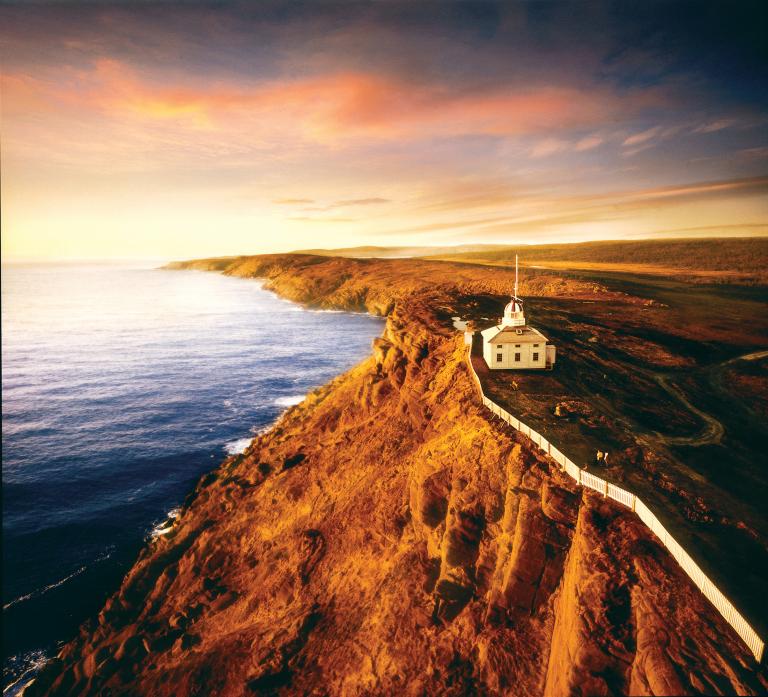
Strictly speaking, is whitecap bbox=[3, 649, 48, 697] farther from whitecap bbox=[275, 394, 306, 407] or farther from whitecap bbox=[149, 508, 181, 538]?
whitecap bbox=[275, 394, 306, 407]

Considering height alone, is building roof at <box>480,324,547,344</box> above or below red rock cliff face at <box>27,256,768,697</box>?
above

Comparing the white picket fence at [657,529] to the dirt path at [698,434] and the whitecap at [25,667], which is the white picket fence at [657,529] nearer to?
the dirt path at [698,434]

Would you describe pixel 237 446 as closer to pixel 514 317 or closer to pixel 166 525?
pixel 166 525

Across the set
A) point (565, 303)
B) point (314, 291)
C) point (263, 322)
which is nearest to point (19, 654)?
point (565, 303)

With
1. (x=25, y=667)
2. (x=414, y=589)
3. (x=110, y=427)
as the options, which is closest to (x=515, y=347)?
(x=414, y=589)

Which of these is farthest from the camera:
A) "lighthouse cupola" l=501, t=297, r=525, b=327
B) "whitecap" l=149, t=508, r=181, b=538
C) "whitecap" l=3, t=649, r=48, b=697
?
"whitecap" l=149, t=508, r=181, b=538

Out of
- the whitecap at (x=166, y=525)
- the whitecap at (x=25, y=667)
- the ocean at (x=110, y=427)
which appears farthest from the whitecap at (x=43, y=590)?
the whitecap at (x=166, y=525)

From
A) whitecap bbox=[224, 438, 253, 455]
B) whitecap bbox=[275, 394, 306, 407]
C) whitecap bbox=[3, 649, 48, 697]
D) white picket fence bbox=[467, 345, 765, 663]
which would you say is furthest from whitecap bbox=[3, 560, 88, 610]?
white picket fence bbox=[467, 345, 765, 663]
